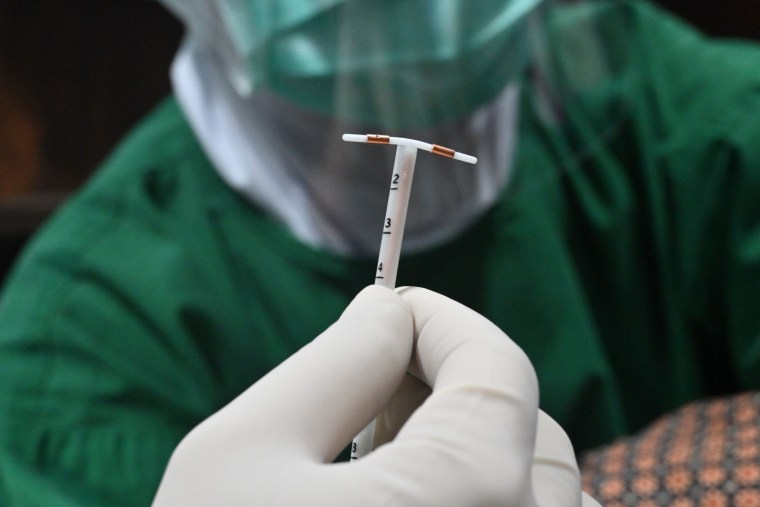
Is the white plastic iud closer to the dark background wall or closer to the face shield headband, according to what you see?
the face shield headband

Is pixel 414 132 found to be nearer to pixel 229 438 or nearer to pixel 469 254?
pixel 469 254

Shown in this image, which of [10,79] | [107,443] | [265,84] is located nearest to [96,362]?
[107,443]

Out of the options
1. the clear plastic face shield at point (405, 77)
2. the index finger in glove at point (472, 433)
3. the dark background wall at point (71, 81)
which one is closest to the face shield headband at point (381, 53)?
the clear plastic face shield at point (405, 77)

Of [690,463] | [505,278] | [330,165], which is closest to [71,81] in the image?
[330,165]

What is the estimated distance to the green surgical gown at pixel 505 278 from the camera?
2.12ft

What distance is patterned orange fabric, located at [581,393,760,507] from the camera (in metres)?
0.50

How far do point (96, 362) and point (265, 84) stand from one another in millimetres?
227

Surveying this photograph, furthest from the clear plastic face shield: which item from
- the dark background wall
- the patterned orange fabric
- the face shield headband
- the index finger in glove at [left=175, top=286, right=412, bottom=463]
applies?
the dark background wall

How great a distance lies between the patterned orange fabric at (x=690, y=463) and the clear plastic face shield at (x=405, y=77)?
0.67 ft

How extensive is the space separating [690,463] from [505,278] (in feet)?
0.68

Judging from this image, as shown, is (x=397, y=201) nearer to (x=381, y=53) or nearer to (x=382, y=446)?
(x=382, y=446)

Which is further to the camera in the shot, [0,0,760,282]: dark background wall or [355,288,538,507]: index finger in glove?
[0,0,760,282]: dark background wall

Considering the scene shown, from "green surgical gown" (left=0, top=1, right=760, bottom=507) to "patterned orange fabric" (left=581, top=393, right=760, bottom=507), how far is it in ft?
0.33

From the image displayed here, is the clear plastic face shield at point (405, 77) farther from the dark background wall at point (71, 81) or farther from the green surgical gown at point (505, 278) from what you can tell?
the dark background wall at point (71, 81)
